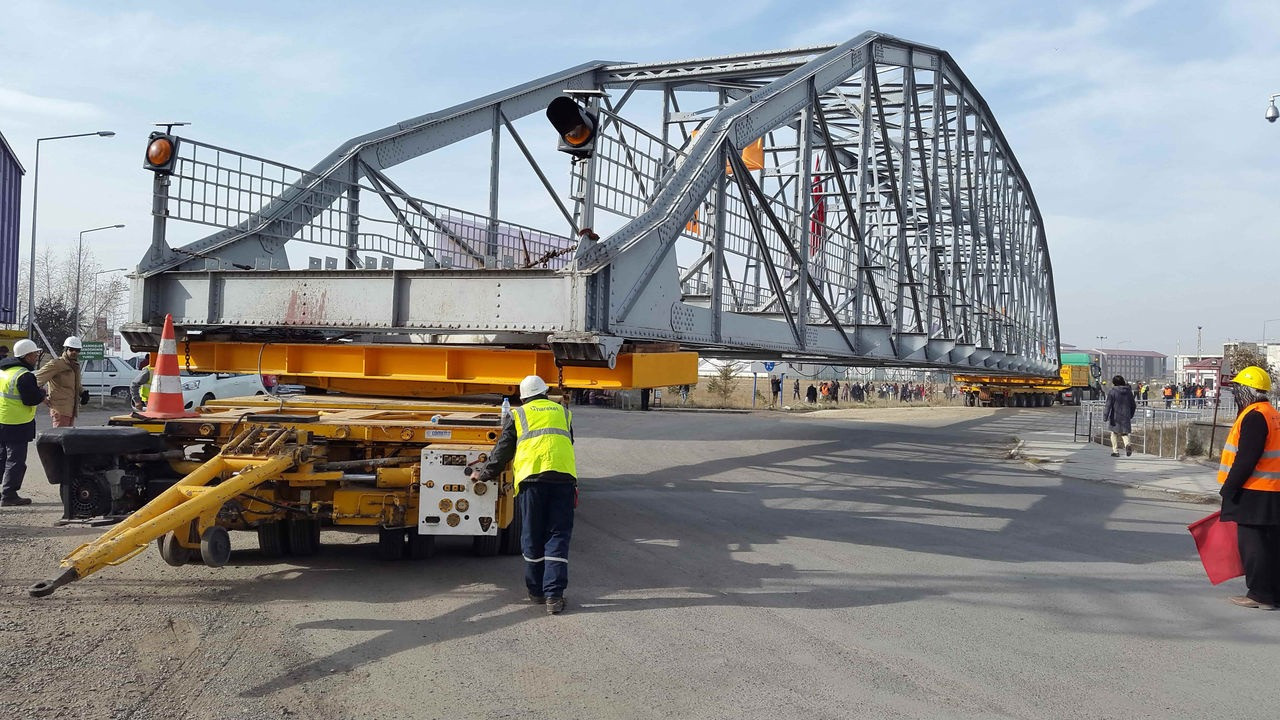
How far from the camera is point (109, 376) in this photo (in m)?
29.1

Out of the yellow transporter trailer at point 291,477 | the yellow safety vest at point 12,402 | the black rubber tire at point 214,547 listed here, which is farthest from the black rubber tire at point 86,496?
the yellow safety vest at point 12,402

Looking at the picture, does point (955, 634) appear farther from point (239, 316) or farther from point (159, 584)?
point (239, 316)

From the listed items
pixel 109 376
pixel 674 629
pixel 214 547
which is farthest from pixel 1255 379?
pixel 109 376

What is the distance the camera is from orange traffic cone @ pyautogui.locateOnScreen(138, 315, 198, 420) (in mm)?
7488

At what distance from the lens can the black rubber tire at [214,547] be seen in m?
5.74

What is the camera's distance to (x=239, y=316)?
866 centimetres

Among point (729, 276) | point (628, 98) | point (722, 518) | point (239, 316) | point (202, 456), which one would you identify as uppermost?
point (628, 98)

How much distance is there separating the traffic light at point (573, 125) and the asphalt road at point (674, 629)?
3.22 m

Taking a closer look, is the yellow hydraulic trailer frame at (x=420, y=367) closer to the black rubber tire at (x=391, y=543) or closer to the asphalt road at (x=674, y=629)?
the asphalt road at (x=674, y=629)

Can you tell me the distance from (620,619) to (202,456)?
3678 mm

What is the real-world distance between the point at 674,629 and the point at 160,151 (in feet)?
19.9

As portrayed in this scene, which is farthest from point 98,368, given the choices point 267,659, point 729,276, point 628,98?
point 267,659

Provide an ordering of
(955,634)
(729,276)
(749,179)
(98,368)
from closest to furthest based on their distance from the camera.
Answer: (955,634) < (749,179) < (729,276) < (98,368)

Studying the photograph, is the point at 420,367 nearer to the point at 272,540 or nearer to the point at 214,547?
the point at 272,540
